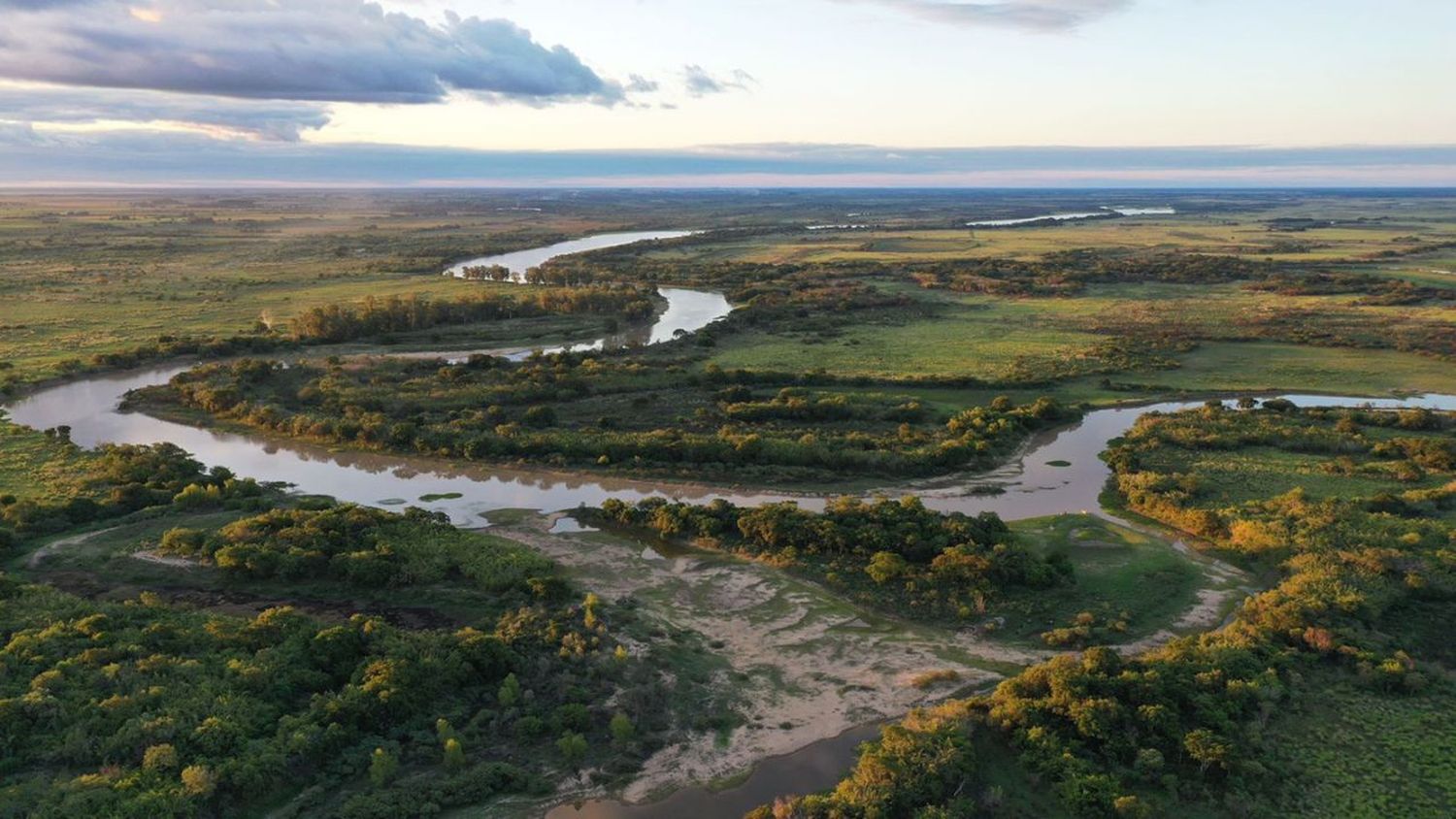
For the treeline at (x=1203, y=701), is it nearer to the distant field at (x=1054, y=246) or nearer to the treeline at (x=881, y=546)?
the treeline at (x=881, y=546)

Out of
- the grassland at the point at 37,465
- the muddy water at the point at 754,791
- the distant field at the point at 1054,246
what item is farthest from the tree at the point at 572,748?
the distant field at the point at 1054,246

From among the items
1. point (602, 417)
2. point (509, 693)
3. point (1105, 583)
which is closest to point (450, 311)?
point (602, 417)

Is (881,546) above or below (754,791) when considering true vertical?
above

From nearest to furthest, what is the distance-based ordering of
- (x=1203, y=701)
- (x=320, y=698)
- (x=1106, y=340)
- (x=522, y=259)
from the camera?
1. (x=1203, y=701)
2. (x=320, y=698)
3. (x=1106, y=340)
4. (x=522, y=259)

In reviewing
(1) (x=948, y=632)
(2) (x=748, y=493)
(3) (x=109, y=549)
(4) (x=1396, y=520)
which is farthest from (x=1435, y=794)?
(3) (x=109, y=549)

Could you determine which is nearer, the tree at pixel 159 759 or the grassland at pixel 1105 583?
the tree at pixel 159 759

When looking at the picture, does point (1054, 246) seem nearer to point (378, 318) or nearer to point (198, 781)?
point (378, 318)

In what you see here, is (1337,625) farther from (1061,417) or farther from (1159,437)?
(1061,417)
